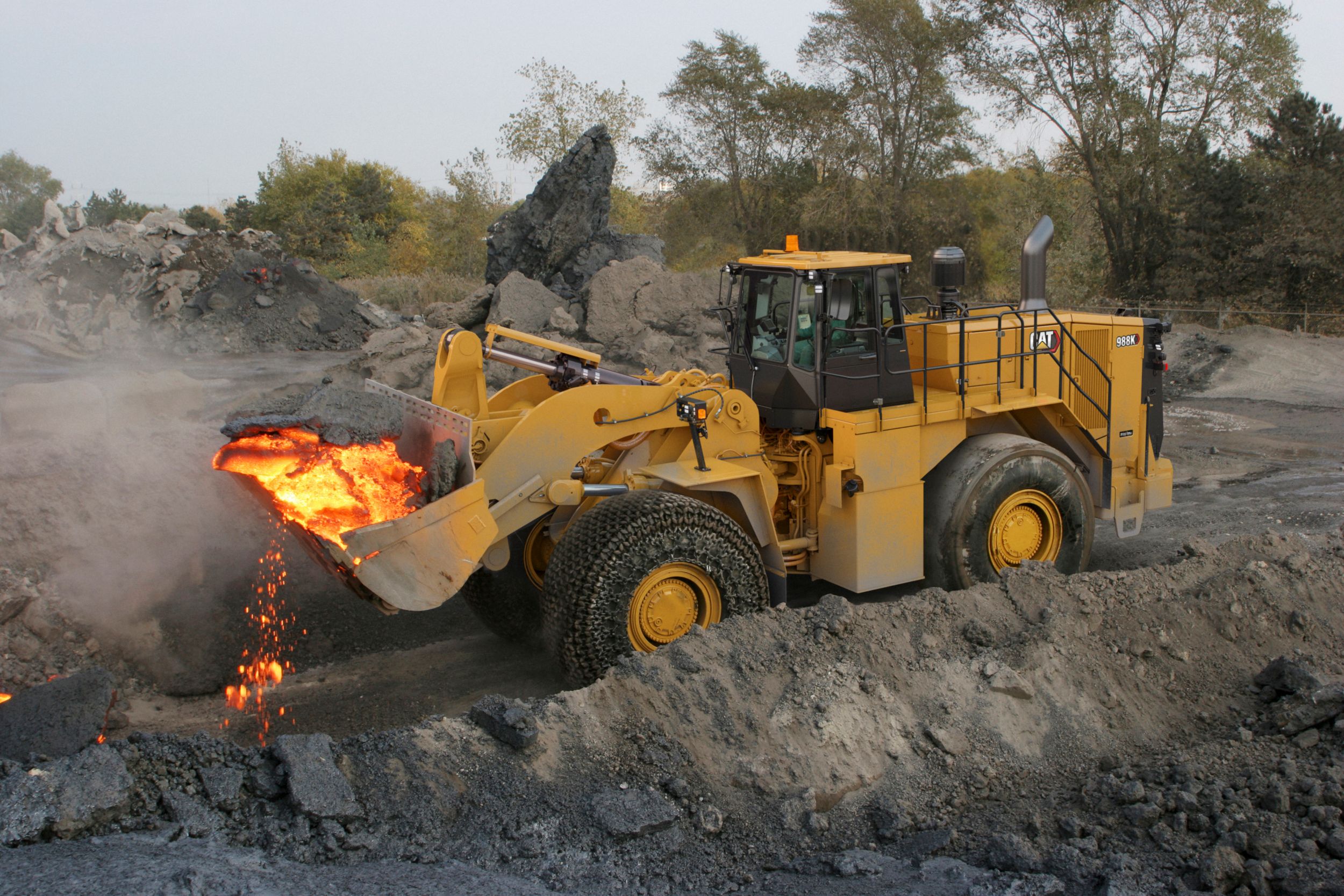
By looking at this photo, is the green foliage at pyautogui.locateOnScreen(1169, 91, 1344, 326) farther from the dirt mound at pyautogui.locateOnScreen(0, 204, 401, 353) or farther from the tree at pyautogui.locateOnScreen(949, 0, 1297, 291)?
the dirt mound at pyautogui.locateOnScreen(0, 204, 401, 353)

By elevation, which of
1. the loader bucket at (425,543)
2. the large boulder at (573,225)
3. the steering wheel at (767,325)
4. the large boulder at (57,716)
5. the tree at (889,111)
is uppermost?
the tree at (889,111)

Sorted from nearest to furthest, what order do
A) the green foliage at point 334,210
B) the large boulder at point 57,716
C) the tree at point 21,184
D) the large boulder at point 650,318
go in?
the large boulder at point 57,716
the large boulder at point 650,318
the green foliage at point 334,210
the tree at point 21,184

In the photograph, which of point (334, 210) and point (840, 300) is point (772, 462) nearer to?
point (840, 300)

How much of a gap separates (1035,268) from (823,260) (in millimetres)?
2569

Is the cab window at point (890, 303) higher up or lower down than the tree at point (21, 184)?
lower down

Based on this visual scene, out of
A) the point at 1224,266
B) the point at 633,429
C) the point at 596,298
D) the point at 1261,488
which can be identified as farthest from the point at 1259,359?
the point at 633,429

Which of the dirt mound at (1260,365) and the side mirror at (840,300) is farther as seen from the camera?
the dirt mound at (1260,365)

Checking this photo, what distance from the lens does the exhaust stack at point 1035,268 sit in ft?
29.8

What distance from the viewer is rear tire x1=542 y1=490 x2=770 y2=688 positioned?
649 centimetres

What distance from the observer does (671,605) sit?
6.84 m

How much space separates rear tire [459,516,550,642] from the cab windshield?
2.10m

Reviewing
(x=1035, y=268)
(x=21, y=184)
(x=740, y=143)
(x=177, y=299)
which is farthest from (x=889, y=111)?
(x=21, y=184)

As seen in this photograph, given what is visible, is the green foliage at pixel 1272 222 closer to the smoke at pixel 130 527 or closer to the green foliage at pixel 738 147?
the green foliage at pixel 738 147

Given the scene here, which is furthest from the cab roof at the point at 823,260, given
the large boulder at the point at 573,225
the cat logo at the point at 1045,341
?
the large boulder at the point at 573,225
